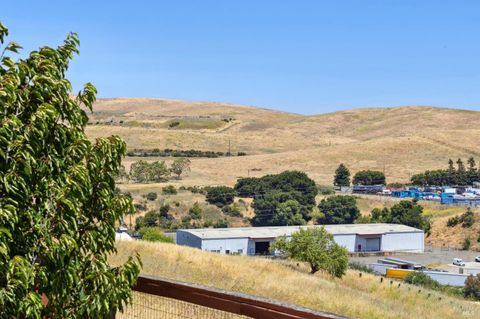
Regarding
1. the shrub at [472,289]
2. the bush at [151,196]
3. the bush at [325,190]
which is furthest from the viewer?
the bush at [325,190]

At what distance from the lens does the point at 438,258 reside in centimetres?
5866

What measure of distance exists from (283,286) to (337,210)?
50347 millimetres

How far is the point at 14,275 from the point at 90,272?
1103 millimetres

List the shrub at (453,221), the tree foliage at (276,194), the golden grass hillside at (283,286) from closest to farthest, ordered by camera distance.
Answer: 1. the golden grass hillside at (283,286)
2. the shrub at (453,221)
3. the tree foliage at (276,194)

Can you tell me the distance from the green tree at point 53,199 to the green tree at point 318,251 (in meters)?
27.2

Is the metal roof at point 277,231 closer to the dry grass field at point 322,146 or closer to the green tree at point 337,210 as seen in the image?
the green tree at point 337,210

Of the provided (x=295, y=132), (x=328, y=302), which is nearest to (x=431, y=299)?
(x=328, y=302)

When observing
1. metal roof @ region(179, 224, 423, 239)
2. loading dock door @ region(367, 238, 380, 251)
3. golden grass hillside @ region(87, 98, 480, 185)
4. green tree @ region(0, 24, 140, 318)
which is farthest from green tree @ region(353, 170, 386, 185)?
green tree @ region(0, 24, 140, 318)

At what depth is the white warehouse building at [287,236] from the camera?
51.9 m

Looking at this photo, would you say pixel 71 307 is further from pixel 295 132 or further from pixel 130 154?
pixel 295 132

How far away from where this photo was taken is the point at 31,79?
254 inches

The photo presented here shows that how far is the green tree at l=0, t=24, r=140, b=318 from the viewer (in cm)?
588

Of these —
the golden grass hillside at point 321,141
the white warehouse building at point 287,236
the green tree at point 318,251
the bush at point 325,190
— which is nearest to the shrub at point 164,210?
the white warehouse building at point 287,236

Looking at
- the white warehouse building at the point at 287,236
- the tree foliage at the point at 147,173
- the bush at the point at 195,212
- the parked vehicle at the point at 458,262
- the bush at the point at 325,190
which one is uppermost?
the tree foliage at the point at 147,173
